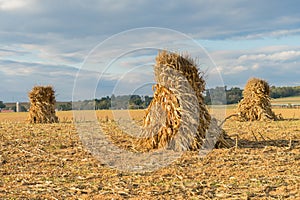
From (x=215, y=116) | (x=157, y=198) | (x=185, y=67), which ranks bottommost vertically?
(x=157, y=198)

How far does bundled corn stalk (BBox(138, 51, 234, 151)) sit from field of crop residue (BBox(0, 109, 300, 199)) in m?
0.56

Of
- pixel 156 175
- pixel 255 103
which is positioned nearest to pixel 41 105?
pixel 255 103

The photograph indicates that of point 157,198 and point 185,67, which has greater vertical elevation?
point 185,67

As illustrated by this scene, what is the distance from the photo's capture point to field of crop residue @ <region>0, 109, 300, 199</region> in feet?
23.2

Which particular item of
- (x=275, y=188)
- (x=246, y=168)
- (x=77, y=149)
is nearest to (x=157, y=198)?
(x=275, y=188)

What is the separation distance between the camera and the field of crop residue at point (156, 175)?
23.2ft

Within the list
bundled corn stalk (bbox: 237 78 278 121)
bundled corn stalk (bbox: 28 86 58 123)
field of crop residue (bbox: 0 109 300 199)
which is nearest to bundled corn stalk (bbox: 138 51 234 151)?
field of crop residue (bbox: 0 109 300 199)

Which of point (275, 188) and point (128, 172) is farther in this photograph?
point (128, 172)

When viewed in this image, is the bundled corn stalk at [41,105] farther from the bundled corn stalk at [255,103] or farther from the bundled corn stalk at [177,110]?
the bundled corn stalk at [177,110]

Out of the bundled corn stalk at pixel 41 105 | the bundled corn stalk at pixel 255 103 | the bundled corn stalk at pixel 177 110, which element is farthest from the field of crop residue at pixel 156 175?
the bundled corn stalk at pixel 255 103

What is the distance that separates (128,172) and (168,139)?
2485 mm

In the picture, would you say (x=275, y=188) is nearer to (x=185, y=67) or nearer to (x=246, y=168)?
(x=246, y=168)

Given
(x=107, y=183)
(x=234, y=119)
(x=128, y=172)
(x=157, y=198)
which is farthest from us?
(x=234, y=119)

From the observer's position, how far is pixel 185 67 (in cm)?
1115
